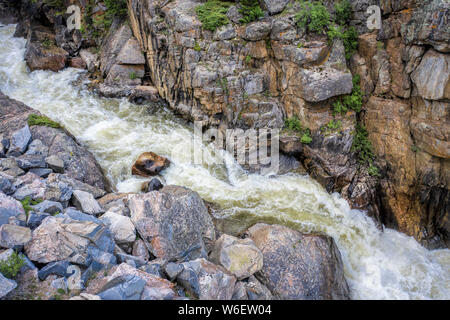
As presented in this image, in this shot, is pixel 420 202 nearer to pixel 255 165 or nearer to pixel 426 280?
pixel 426 280

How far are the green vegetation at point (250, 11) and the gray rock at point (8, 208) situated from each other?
10678 millimetres

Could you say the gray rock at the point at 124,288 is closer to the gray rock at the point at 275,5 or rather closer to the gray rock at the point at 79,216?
the gray rock at the point at 79,216

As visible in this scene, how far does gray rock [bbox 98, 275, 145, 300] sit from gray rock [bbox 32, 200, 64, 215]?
103 inches

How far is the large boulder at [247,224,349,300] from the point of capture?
25.6 ft

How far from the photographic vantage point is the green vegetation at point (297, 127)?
12109mm

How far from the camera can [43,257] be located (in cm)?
589

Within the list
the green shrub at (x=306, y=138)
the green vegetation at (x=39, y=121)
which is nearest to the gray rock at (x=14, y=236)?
the green vegetation at (x=39, y=121)

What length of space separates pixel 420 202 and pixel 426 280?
2.81m

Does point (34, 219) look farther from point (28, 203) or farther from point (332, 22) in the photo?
point (332, 22)

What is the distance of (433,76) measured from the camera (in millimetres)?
9734

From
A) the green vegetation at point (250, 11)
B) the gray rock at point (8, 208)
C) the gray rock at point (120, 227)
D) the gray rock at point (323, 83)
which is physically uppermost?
the green vegetation at point (250, 11)

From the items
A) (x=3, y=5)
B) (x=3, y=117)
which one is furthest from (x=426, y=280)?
(x=3, y=5)

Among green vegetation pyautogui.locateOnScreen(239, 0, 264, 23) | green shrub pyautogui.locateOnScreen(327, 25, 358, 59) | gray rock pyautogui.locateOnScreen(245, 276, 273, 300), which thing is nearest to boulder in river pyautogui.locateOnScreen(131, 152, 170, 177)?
gray rock pyautogui.locateOnScreen(245, 276, 273, 300)
